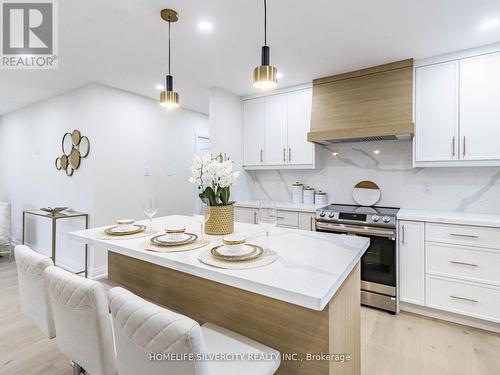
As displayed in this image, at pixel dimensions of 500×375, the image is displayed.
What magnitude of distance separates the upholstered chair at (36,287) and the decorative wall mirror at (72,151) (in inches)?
92.1

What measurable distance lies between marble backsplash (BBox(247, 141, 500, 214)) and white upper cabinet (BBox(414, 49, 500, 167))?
12.1 inches

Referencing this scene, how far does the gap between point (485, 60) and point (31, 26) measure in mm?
3847

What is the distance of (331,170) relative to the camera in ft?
11.3

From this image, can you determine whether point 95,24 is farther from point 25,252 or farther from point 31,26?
point 25,252

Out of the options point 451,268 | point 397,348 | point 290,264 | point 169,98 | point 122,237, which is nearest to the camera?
point 290,264

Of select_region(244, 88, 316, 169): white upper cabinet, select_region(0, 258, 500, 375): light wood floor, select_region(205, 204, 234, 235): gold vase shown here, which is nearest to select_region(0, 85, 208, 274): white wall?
select_region(0, 258, 500, 375): light wood floor

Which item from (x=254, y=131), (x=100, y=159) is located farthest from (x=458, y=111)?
(x=100, y=159)

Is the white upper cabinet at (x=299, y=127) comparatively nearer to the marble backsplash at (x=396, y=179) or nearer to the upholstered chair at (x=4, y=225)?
the marble backsplash at (x=396, y=179)

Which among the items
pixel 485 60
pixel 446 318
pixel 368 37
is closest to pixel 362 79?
pixel 368 37

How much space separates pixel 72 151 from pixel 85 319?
10.7 ft

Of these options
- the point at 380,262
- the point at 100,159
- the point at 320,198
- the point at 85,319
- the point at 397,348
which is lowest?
the point at 397,348

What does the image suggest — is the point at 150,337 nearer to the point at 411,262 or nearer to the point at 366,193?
the point at 411,262

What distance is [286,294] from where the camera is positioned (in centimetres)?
88

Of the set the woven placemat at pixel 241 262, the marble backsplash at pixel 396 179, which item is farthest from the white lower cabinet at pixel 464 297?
the woven placemat at pixel 241 262
